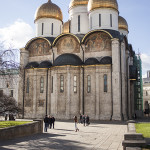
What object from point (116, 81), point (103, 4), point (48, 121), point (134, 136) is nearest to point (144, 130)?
point (134, 136)

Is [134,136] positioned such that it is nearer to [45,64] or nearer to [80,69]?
[80,69]

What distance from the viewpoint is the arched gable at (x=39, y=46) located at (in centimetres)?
2763

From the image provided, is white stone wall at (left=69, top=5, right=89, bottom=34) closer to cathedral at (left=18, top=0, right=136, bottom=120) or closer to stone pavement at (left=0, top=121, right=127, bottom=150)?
cathedral at (left=18, top=0, right=136, bottom=120)

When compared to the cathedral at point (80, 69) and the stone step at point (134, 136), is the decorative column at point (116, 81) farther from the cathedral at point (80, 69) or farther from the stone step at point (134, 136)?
the stone step at point (134, 136)

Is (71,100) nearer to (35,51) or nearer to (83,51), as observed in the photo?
(83,51)

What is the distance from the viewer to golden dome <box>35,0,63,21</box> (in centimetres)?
2922

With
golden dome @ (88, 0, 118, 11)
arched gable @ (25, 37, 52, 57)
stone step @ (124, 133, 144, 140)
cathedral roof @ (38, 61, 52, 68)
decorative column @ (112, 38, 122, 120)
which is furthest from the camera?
arched gable @ (25, 37, 52, 57)

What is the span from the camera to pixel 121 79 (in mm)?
23625

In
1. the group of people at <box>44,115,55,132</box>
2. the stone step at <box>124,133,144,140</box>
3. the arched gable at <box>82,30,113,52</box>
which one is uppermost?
the arched gable at <box>82,30,113,52</box>

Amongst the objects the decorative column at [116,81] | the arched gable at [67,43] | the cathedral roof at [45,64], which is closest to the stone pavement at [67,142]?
the decorative column at [116,81]

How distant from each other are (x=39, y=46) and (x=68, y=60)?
5297 millimetres

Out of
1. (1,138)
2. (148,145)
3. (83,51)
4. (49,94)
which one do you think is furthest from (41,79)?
(148,145)

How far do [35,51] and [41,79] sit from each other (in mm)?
4033

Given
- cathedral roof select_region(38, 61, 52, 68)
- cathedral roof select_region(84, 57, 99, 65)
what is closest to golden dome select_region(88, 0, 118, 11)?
cathedral roof select_region(84, 57, 99, 65)
